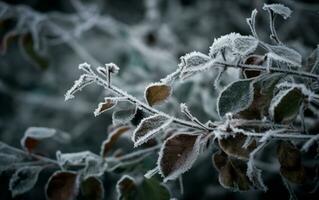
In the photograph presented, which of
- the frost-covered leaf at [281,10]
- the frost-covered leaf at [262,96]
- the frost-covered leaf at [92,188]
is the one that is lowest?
the frost-covered leaf at [92,188]

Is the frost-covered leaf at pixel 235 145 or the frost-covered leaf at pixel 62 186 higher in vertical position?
the frost-covered leaf at pixel 62 186

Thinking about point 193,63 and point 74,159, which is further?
point 74,159

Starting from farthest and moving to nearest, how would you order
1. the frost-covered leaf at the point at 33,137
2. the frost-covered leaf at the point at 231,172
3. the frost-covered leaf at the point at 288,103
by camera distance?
the frost-covered leaf at the point at 33,137 → the frost-covered leaf at the point at 231,172 → the frost-covered leaf at the point at 288,103

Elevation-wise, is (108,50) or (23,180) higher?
(108,50)

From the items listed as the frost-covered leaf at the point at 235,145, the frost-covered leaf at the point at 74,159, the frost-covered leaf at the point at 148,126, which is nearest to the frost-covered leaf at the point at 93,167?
the frost-covered leaf at the point at 74,159

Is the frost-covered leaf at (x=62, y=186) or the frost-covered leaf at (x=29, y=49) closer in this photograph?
the frost-covered leaf at (x=62, y=186)

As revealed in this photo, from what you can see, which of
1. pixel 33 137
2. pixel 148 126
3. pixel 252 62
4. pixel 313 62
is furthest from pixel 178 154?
pixel 33 137

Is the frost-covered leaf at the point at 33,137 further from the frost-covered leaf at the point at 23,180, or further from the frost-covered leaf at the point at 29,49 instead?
the frost-covered leaf at the point at 29,49

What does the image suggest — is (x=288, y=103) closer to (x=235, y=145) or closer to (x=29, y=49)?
(x=235, y=145)
